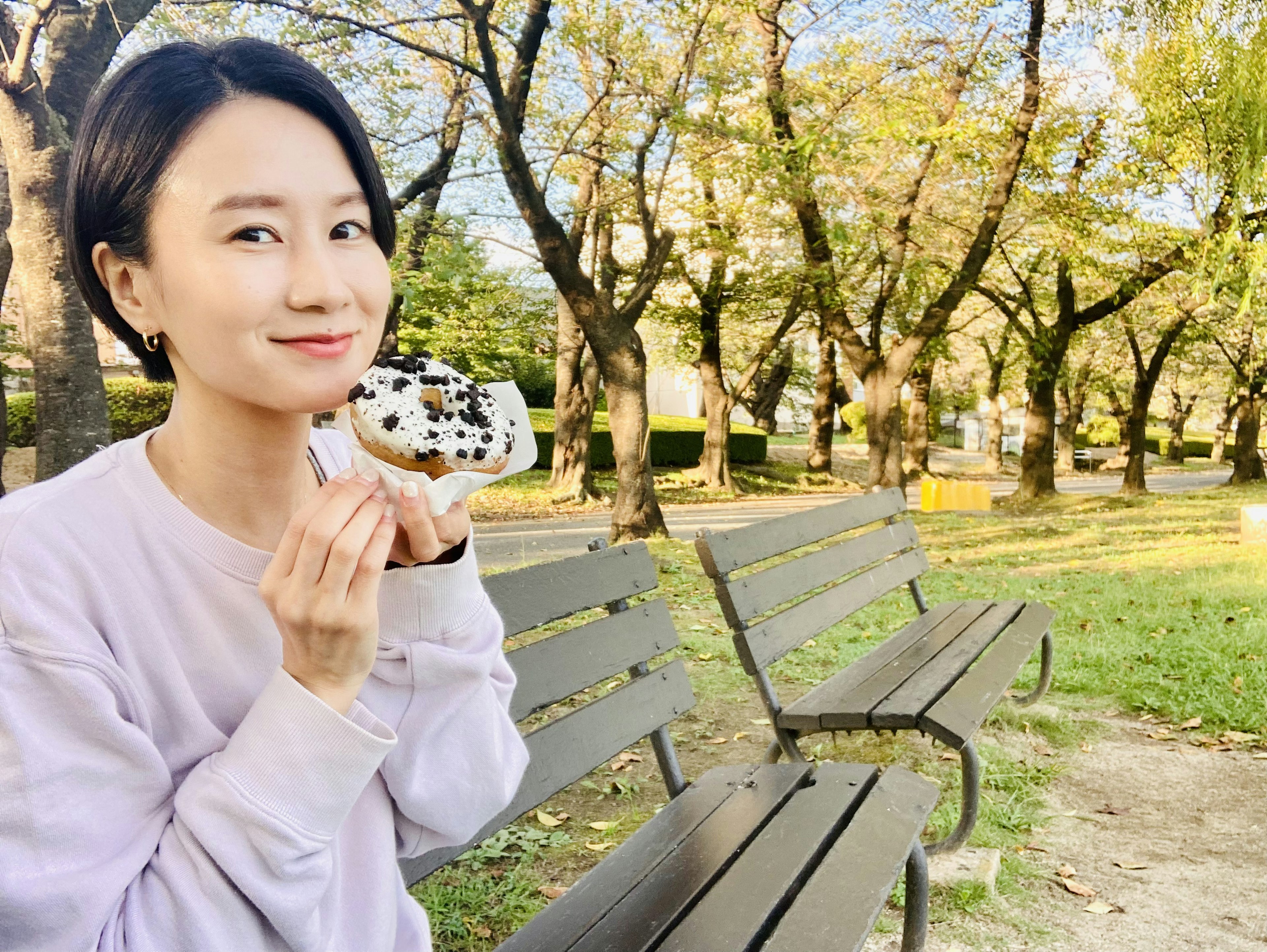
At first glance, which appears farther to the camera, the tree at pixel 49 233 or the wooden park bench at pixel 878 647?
the tree at pixel 49 233

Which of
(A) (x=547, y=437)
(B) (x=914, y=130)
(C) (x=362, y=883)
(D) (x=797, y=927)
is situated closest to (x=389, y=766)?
(C) (x=362, y=883)

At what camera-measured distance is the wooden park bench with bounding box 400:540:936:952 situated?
181cm

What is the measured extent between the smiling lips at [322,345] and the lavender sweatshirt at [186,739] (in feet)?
0.83

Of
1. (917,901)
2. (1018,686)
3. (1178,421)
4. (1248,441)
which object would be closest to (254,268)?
(917,901)

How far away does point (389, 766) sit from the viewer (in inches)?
52.2

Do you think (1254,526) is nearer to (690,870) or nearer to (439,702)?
(690,870)

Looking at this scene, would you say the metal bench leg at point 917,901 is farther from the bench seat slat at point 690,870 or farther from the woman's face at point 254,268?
the woman's face at point 254,268

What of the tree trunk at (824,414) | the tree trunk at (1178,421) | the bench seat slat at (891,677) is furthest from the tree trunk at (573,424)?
the tree trunk at (1178,421)

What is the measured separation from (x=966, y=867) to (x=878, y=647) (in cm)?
96

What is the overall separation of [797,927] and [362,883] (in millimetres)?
822

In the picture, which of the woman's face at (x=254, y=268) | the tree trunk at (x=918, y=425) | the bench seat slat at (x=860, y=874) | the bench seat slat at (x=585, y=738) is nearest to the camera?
the woman's face at (x=254, y=268)

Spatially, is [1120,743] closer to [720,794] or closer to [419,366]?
[720,794]

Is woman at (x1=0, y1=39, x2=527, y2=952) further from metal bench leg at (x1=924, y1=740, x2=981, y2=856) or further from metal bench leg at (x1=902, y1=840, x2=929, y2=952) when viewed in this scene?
metal bench leg at (x1=924, y1=740, x2=981, y2=856)

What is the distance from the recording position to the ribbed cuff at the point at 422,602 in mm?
1311
